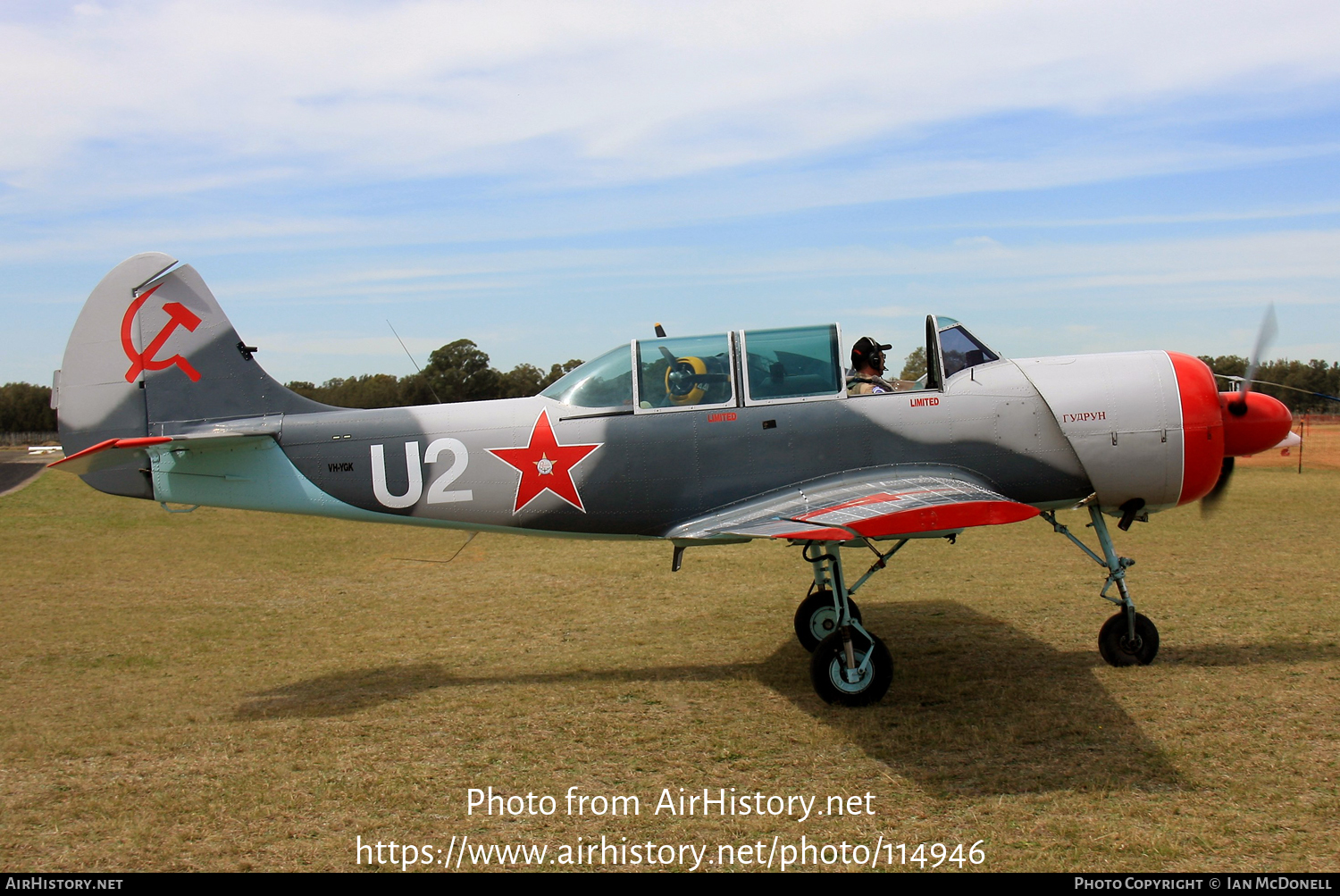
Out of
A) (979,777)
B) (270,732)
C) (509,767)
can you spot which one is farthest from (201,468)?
(979,777)

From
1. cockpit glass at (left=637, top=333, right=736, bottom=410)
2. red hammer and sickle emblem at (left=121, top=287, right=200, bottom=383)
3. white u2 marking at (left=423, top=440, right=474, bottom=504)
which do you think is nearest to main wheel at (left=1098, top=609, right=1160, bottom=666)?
cockpit glass at (left=637, top=333, right=736, bottom=410)

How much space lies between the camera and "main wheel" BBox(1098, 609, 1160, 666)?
264 inches

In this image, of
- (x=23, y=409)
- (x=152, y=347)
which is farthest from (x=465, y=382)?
(x=23, y=409)

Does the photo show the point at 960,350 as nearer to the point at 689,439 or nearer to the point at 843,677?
the point at 689,439

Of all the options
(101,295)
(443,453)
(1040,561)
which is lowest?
(1040,561)

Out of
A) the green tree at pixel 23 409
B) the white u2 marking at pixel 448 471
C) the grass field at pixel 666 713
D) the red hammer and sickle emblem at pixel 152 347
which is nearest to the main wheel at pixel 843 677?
the grass field at pixel 666 713

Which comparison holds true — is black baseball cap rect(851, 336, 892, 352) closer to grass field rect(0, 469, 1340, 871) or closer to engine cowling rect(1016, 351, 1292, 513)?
engine cowling rect(1016, 351, 1292, 513)

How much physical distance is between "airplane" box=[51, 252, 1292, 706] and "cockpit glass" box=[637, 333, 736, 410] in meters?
0.01

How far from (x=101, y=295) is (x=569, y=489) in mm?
4320

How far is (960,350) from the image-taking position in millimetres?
6891

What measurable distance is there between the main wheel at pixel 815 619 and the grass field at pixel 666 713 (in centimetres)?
26

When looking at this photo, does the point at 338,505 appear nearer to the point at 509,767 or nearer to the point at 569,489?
the point at 569,489

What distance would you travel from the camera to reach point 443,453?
6957mm

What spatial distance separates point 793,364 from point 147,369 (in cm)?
539
